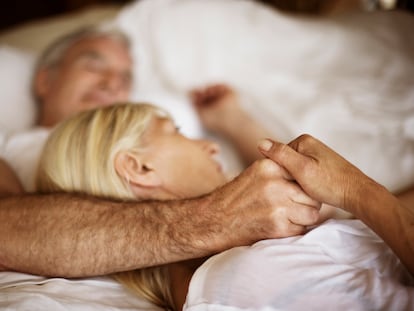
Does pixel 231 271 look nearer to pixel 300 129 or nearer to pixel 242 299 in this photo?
pixel 242 299

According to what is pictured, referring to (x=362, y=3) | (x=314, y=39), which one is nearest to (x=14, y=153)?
(x=314, y=39)

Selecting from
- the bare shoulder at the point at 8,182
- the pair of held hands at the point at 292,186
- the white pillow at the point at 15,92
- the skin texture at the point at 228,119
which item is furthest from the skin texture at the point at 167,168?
the white pillow at the point at 15,92

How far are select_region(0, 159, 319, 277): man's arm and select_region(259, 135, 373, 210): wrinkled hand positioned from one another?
0.02 metres

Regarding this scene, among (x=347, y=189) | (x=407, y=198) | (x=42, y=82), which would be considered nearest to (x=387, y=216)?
(x=347, y=189)

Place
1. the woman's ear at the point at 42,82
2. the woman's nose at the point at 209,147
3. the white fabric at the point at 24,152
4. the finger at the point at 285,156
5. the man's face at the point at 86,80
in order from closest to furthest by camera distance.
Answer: the finger at the point at 285,156, the woman's nose at the point at 209,147, the white fabric at the point at 24,152, the man's face at the point at 86,80, the woman's ear at the point at 42,82

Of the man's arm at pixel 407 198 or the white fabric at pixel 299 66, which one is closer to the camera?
the man's arm at pixel 407 198

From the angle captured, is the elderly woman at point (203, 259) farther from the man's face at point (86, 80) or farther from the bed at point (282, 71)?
the man's face at point (86, 80)

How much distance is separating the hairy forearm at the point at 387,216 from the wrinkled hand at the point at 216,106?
0.86 meters

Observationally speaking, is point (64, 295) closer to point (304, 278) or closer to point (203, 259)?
point (203, 259)

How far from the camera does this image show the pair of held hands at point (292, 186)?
2.85ft

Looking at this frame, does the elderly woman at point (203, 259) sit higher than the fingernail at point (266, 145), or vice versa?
the fingernail at point (266, 145)

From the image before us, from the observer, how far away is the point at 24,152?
4.75 feet

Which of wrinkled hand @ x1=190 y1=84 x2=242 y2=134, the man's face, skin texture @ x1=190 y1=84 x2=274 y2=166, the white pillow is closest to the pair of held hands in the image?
skin texture @ x1=190 y1=84 x2=274 y2=166

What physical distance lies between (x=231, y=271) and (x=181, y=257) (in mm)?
166
